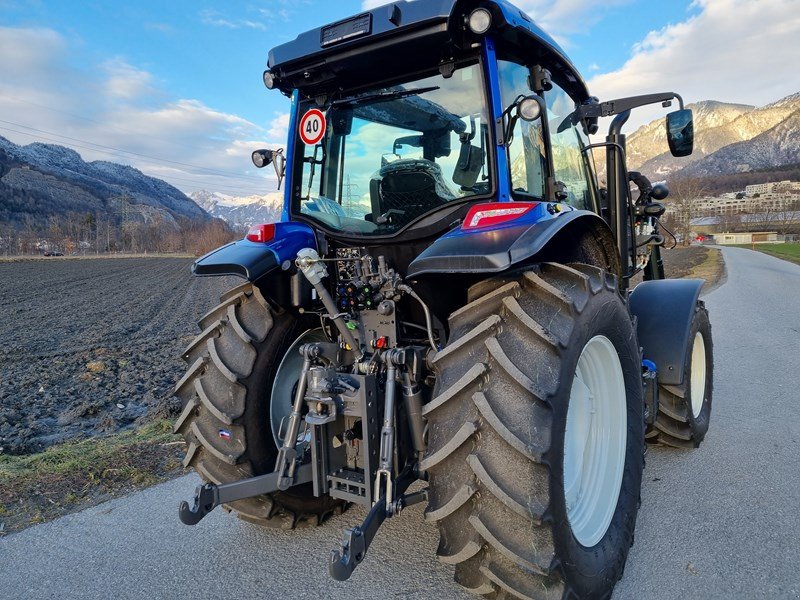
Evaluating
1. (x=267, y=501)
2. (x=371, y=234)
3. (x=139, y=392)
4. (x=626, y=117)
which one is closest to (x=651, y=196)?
(x=626, y=117)

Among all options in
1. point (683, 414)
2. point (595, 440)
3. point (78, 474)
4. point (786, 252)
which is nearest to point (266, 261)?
point (595, 440)

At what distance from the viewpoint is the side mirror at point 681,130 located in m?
3.21

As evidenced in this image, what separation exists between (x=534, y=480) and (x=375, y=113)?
2.00 meters

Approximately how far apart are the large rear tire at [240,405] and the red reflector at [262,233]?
0.26m

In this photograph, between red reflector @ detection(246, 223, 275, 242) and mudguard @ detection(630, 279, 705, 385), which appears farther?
mudguard @ detection(630, 279, 705, 385)

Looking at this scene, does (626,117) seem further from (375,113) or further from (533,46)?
(375,113)

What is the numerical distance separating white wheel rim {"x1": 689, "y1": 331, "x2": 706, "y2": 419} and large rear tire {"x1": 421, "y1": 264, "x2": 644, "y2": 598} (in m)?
2.33

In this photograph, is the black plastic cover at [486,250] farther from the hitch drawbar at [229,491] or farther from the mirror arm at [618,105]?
the mirror arm at [618,105]

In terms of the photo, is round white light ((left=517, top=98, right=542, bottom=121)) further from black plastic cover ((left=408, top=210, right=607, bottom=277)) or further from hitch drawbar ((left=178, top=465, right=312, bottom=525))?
hitch drawbar ((left=178, top=465, right=312, bottom=525))

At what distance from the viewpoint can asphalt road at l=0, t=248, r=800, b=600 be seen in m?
2.32

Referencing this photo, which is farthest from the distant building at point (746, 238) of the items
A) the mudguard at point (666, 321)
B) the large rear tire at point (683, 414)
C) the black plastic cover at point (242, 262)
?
the black plastic cover at point (242, 262)

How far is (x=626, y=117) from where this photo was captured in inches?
146

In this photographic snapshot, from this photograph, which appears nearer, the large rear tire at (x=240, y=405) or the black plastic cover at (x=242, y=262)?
the black plastic cover at (x=242, y=262)

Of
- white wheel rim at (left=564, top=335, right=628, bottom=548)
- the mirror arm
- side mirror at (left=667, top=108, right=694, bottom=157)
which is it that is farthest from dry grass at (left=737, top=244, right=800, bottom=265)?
white wheel rim at (left=564, top=335, right=628, bottom=548)
